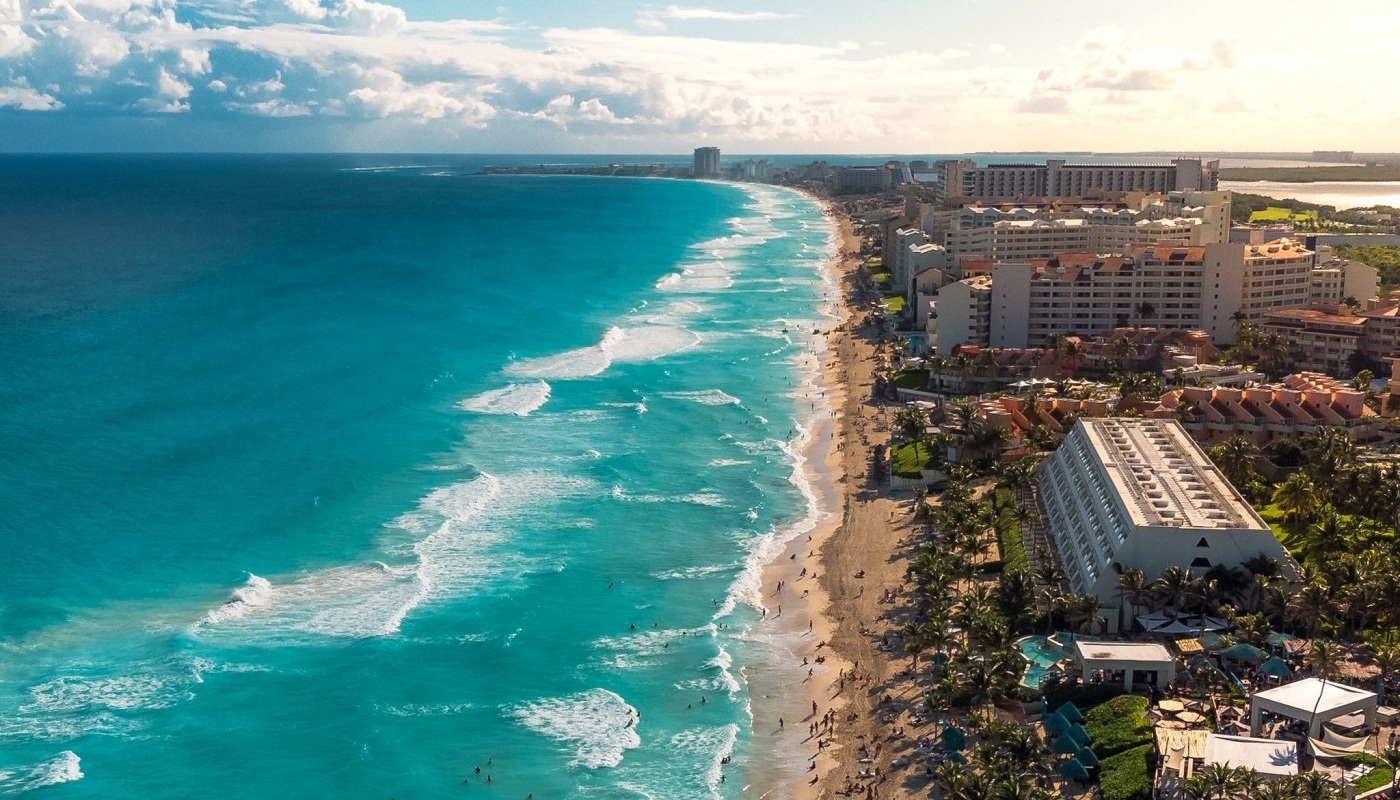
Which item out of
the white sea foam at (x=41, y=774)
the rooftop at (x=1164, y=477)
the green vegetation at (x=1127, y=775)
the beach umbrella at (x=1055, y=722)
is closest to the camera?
the green vegetation at (x=1127, y=775)

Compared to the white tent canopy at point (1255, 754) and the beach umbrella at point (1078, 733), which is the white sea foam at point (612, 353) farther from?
the white tent canopy at point (1255, 754)

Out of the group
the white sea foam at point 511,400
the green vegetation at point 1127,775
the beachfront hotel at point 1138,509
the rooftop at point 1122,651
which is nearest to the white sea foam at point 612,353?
the white sea foam at point 511,400

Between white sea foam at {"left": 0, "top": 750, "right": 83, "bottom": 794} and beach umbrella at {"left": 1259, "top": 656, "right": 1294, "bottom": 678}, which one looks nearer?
white sea foam at {"left": 0, "top": 750, "right": 83, "bottom": 794}

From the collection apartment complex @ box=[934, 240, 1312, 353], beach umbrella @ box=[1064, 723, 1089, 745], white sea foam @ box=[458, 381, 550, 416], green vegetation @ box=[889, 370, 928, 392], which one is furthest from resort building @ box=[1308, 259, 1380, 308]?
beach umbrella @ box=[1064, 723, 1089, 745]

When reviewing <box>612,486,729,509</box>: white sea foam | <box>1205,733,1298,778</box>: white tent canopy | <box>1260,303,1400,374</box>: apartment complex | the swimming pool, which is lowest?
the swimming pool

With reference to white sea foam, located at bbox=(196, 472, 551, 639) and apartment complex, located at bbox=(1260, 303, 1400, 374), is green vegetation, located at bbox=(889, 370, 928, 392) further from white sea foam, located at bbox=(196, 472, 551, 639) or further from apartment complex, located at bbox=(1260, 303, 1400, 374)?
white sea foam, located at bbox=(196, 472, 551, 639)
